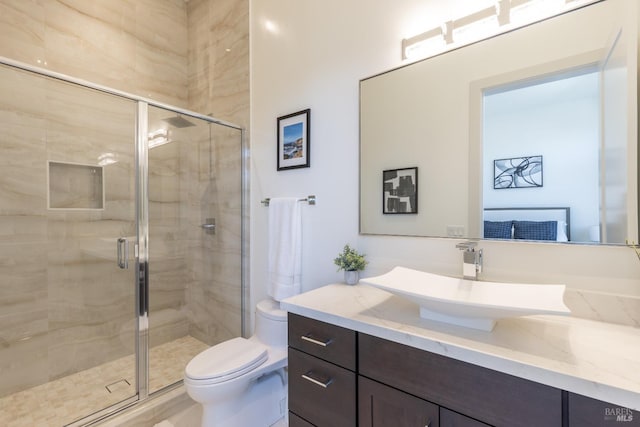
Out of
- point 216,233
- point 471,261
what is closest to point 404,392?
point 471,261

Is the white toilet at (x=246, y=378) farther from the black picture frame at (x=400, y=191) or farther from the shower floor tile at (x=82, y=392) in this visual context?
the black picture frame at (x=400, y=191)

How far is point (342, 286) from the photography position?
4.80 feet

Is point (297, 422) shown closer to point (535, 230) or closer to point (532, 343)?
point (532, 343)

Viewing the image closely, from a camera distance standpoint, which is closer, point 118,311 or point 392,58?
point 392,58

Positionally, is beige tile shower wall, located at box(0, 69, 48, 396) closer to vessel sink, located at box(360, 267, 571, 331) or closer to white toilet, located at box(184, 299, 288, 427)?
white toilet, located at box(184, 299, 288, 427)

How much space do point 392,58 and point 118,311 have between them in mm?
2428

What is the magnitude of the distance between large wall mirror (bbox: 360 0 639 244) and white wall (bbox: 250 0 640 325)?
0.09 metres

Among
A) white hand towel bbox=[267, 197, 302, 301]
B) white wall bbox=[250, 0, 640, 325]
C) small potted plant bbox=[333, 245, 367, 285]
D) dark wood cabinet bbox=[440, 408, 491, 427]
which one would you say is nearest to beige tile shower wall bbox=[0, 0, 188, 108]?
white wall bbox=[250, 0, 640, 325]

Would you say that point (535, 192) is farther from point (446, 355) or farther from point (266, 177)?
point (266, 177)

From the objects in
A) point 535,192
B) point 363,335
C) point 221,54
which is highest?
point 221,54

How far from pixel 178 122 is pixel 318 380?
6.59 ft

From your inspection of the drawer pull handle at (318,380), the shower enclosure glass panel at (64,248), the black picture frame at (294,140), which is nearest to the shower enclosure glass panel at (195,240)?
the shower enclosure glass panel at (64,248)

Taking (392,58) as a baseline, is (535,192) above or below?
below

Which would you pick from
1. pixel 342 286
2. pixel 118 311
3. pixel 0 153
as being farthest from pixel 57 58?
pixel 342 286
